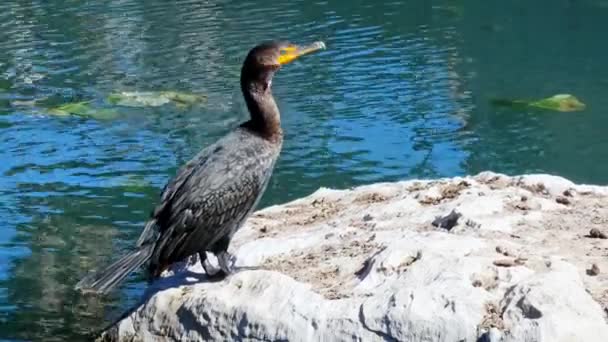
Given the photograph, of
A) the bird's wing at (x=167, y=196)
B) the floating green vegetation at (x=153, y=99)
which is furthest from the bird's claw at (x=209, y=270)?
the floating green vegetation at (x=153, y=99)

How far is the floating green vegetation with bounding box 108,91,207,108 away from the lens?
46.5 feet

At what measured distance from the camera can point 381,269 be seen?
6441 millimetres

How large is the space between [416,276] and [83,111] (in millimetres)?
8495

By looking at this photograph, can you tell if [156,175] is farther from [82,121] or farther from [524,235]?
[524,235]

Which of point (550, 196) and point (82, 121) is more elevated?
point (550, 196)

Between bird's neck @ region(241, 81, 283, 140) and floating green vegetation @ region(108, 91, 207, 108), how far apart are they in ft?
22.6

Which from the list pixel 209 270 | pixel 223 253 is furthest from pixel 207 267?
pixel 223 253

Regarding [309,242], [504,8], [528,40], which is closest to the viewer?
[309,242]

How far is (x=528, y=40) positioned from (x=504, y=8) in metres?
2.71

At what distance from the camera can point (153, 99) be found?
14266mm

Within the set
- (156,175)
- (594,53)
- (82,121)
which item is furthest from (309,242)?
(594,53)

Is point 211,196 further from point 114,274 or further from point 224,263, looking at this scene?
point 114,274

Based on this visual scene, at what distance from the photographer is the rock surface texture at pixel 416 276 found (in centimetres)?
578

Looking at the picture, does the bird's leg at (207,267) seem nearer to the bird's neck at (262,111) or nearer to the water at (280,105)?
the bird's neck at (262,111)
